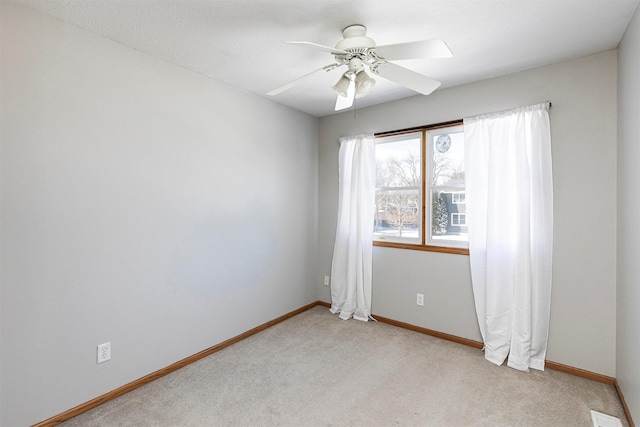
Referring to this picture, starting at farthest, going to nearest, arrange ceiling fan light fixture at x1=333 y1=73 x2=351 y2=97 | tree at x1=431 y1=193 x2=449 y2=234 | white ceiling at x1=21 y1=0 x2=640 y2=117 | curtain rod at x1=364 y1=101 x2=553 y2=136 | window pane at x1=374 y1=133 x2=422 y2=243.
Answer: window pane at x1=374 y1=133 x2=422 y2=243 < tree at x1=431 y1=193 x2=449 y2=234 < curtain rod at x1=364 y1=101 x2=553 y2=136 < ceiling fan light fixture at x1=333 y1=73 x2=351 y2=97 < white ceiling at x1=21 y1=0 x2=640 y2=117

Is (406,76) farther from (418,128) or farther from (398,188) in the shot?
(398,188)

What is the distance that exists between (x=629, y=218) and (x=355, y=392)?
81.8 inches

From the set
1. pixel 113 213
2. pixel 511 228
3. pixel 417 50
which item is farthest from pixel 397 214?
pixel 113 213

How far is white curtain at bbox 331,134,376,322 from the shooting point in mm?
3555

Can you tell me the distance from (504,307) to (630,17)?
214cm

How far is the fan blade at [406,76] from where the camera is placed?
1.89 meters

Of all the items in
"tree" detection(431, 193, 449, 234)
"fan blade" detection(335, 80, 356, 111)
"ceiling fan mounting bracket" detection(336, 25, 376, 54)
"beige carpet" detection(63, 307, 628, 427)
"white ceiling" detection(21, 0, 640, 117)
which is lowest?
"beige carpet" detection(63, 307, 628, 427)

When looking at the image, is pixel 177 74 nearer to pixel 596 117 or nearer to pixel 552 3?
pixel 552 3

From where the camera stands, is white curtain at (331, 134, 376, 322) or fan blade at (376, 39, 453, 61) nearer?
fan blade at (376, 39, 453, 61)

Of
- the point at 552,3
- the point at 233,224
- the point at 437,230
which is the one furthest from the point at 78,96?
the point at 437,230

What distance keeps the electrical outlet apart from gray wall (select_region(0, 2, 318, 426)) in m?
0.03

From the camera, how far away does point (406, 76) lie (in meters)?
1.95

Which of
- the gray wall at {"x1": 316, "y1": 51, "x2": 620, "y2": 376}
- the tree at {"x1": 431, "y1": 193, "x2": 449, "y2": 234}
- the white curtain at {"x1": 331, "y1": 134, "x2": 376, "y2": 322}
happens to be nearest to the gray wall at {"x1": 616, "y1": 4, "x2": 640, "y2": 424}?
the gray wall at {"x1": 316, "y1": 51, "x2": 620, "y2": 376}

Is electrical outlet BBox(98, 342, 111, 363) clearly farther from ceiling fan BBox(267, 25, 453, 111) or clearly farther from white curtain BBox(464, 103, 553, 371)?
white curtain BBox(464, 103, 553, 371)
